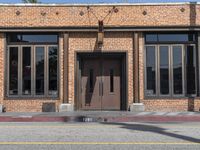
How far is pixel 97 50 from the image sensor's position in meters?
23.0

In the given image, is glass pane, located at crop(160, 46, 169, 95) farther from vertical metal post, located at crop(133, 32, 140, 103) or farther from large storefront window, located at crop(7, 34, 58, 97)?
large storefront window, located at crop(7, 34, 58, 97)

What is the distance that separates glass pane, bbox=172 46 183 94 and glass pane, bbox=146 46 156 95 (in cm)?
100

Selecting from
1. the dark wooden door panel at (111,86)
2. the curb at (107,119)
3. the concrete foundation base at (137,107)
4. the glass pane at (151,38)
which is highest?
the glass pane at (151,38)

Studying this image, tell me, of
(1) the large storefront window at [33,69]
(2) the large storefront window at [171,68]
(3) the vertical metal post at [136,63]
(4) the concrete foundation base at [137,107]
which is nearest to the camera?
(4) the concrete foundation base at [137,107]

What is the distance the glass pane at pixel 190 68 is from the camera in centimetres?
2305

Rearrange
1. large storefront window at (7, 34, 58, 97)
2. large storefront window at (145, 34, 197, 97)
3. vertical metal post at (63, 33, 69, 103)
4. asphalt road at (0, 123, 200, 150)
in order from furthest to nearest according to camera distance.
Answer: large storefront window at (7, 34, 58, 97)
large storefront window at (145, 34, 197, 97)
vertical metal post at (63, 33, 69, 103)
asphalt road at (0, 123, 200, 150)

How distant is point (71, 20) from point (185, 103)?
22.9ft

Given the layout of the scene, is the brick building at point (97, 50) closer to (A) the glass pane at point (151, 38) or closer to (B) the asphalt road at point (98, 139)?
(A) the glass pane at point (151, 38)

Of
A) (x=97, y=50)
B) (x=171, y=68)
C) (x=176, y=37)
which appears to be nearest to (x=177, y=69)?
(x=171, y=68)

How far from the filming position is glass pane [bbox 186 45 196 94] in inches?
907

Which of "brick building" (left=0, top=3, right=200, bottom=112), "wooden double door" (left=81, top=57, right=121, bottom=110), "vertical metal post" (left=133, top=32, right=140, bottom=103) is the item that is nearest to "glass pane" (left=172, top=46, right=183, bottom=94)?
"brick building" (left=0, top=3, right=200, bottom=112)

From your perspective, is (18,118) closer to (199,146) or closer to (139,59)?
(139,59)

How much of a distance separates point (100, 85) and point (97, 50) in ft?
6.33

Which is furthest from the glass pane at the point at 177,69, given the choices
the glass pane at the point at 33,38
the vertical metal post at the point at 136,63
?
the glass pane at the point at 33,38
